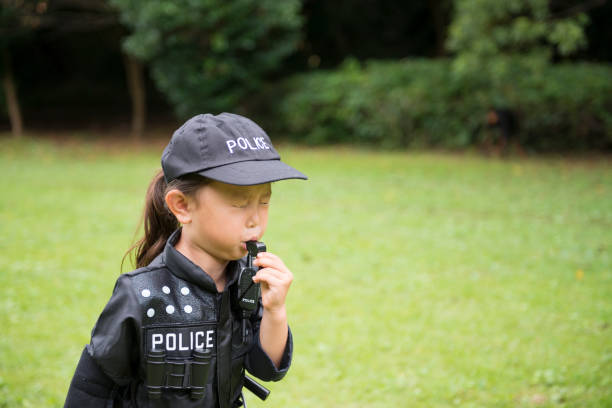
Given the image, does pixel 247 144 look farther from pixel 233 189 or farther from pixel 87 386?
pixel 87 386

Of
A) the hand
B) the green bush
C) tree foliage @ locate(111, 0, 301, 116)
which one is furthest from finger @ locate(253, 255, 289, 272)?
tree foliage @ locate(111, 0, 301, 116)

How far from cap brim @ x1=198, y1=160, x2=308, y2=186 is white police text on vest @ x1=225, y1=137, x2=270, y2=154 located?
5 centimetres

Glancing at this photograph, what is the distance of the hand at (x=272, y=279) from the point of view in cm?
168

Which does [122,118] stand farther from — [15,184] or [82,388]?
[82,388]

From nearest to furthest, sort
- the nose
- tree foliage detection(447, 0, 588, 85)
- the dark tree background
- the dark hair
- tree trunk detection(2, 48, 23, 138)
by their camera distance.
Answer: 1. the nose
2. the dark hair
3. tree foliage detection(447, 0, 588, 85)
4. tree trunk detection(2, 48, 23, 138)
5. the dark tree background

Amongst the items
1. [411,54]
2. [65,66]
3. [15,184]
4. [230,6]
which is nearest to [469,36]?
[230,6]

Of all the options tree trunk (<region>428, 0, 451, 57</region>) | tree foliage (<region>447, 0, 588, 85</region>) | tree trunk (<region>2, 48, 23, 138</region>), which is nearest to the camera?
tree foliage (<region>447, 0, 588, 85</region>)

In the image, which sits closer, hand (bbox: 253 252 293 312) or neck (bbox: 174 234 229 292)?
hand (bbox: 253 252 293 312)

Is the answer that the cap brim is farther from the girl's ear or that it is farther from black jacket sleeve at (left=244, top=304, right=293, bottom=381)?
black jacket sleeve at (left=244, top=304, right=293, bottom=381)

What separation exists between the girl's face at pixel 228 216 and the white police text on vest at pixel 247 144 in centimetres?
11

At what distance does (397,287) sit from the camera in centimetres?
570

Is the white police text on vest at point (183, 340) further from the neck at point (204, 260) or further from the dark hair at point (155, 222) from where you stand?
the dark hair at point (155, 222)

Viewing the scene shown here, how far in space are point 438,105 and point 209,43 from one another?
6889 millimetres

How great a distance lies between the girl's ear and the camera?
1.75m
